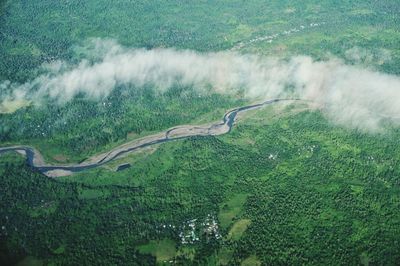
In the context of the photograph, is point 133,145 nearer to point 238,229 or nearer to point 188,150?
point 188,150

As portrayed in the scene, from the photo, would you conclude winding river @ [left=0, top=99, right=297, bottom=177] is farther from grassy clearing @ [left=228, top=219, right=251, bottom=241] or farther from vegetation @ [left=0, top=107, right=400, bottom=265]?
grassy clearing @ [left=228, top=219, right=251, bottom=241]

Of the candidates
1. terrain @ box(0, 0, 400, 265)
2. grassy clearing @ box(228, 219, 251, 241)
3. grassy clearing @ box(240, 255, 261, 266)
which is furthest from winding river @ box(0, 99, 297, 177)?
grassy clearing @ box(240, 255, 261, 266)

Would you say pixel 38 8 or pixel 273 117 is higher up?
pixel 38 8

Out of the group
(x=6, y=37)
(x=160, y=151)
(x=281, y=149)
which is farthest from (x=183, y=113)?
(x=6, y=37)

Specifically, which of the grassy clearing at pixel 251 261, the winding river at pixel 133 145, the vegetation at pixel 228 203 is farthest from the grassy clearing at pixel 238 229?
the winding river at pixel 133 145

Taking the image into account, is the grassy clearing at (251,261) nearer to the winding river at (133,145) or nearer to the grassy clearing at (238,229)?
the grassy clearing at (238,229)

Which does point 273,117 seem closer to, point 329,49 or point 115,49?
point 329,49
